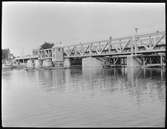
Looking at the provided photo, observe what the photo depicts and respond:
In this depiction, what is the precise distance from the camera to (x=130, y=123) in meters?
2.16

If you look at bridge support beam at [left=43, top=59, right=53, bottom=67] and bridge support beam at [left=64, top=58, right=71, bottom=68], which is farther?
bridge support beam at [left=43, top=59, right=53, bottom=67]

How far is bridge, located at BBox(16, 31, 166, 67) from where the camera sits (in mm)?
11523

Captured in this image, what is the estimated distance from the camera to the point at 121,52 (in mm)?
13547

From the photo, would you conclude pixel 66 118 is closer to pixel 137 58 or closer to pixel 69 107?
pixel 69 107

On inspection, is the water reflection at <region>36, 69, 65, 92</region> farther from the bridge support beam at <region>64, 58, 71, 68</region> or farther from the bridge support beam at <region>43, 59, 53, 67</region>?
the bridge support beam at <region>43, 59, 53, 67</region>

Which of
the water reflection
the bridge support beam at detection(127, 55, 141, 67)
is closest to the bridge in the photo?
the bridge support beam at detection(127, 55, 141, 67)

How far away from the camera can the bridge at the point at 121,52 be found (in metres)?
11.5

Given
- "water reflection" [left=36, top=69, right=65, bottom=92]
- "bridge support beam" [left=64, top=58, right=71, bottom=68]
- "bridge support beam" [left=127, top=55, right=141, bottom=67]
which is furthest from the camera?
"bridge support beam" [left=64, top=58, right=71, bottom=68]

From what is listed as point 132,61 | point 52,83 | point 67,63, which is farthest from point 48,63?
point 52,83

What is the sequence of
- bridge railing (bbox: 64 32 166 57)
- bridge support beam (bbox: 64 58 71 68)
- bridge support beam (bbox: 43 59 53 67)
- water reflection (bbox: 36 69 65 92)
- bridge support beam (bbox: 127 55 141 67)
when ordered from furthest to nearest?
bridge support beam (bbox: 43 59 53 67)
bridge support beam (bbox: 64 58 71 68)
bridge support beam (bbox: 127 55 141 67)
bridge railing (bbox: 64 32 166 57)
water reflection (bbox: 36 69 65 92)

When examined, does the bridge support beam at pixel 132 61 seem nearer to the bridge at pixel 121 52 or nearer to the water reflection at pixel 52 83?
the bridge at pixel 121 52

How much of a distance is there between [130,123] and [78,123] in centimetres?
46

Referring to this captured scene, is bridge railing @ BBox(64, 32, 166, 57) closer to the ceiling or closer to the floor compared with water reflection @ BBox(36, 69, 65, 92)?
closer to the ceiling

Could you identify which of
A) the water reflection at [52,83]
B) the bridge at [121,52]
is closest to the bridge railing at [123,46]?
the bridge at [121,52]
